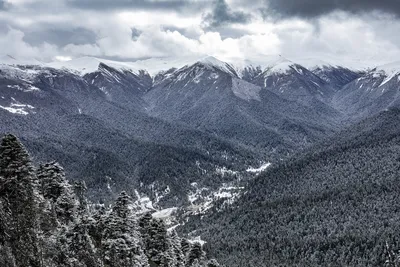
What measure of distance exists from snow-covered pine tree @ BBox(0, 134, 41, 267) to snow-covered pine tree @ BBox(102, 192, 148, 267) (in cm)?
1388

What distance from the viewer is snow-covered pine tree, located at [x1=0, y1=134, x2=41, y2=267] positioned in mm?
49219

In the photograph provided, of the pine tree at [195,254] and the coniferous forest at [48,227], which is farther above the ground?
the coniferous forest at [48,227]

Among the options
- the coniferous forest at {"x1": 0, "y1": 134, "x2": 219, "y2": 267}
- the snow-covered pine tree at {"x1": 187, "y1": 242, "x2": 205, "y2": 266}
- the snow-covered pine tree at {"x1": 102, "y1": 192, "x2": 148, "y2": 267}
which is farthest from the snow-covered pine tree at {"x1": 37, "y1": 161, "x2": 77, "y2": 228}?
the snow-covered pine tree at {"x1": 187, "y1": 242, "x2": 205, "y2": 266}

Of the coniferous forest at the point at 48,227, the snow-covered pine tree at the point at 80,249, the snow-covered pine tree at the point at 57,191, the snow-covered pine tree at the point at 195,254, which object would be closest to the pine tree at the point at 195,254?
the snow-covered pine tree at the point at 195,254

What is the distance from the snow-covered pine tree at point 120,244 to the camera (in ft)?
207

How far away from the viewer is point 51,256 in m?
54.6

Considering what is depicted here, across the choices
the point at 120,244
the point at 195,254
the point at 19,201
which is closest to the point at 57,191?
the point at 120,244

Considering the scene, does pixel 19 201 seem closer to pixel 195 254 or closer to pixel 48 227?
pixel 48 227

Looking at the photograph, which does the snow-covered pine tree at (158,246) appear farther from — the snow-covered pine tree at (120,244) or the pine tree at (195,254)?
the pine tree at (195,254)

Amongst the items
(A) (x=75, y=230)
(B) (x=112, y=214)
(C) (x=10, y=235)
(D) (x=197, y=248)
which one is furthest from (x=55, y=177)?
(D) (x=197, y=248)

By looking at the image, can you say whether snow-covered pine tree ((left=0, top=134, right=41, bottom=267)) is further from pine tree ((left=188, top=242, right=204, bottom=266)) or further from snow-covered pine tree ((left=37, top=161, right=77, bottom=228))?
pine tree ((left=188, top=242, right=204, bottom=266))

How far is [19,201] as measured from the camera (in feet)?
177

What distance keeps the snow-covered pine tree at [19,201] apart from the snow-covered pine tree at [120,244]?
13879mm

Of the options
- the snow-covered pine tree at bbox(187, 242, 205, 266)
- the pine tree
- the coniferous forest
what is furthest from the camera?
the pine tree
